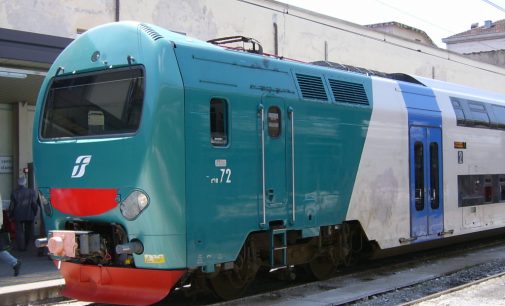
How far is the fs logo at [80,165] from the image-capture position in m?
6.62

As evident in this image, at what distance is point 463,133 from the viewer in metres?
11.3

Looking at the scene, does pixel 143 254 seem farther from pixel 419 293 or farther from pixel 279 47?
pixel 279 47

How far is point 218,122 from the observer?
6.74 metres

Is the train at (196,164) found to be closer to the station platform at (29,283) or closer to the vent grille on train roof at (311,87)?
the vent grille on train roof at (311,87)

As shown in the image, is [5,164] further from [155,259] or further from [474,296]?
[474,296]

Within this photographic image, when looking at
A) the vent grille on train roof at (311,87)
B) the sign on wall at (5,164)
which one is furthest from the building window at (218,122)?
the sign on wall at (5,164)

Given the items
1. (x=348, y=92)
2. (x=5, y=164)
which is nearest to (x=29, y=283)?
(x=348, y=92)

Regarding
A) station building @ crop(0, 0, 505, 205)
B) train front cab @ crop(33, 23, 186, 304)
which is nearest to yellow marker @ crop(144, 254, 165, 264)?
train front cab @ crop(33, 23, 186, 304)

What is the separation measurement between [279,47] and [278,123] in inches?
372

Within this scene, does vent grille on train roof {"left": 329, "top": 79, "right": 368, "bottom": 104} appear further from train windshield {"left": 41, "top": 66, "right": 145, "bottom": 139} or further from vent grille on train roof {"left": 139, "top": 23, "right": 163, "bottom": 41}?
train windshield {"left": 41, "top": 66, "right": 145, "bottom": 139}

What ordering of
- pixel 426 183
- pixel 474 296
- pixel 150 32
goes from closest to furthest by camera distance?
1. pixel 150 32
2. pixel 474 296
3. pixel 426 183

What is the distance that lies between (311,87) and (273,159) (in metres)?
1.32

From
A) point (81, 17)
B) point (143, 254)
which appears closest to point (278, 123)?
point (143, 254)

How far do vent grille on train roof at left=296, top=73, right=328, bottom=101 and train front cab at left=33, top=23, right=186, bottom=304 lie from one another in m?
2.13
